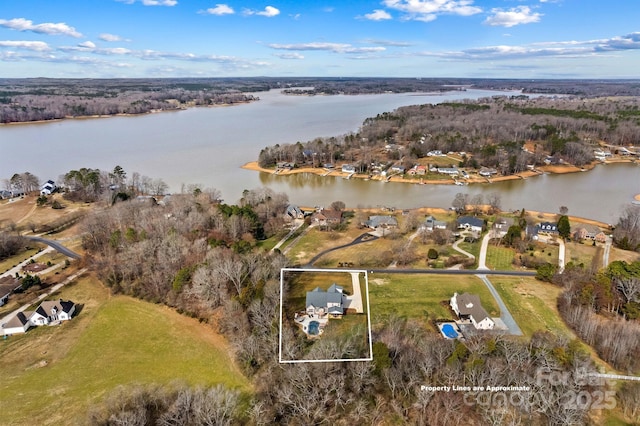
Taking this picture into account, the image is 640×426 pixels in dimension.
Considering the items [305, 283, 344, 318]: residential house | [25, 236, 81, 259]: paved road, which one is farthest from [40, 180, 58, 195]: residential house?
[305, 283, 344, 318]: residential house

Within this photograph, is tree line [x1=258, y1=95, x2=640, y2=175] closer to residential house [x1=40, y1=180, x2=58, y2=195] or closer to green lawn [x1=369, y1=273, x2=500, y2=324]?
residential house [x1=40, y1=180, x2=58, y2=195]

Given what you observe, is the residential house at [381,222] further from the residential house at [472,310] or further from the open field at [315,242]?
the residential house at [472,310]

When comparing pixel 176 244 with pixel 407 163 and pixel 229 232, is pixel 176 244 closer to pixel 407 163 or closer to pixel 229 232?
pixel 229 232

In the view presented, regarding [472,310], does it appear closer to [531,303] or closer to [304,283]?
[531,303]


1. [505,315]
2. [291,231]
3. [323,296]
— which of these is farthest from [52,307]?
[505,315]

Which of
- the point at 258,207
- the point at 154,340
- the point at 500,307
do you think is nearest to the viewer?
the point at 154,340

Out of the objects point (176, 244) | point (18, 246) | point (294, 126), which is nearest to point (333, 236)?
point (176, 244)
